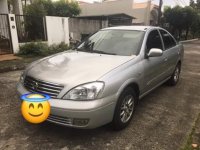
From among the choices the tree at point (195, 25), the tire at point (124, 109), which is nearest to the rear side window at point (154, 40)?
the tire at point (124, 109)

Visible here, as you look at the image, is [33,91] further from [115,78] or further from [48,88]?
[115,78]

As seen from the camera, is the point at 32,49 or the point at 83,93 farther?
the point at 32,49

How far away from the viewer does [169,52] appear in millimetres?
4754

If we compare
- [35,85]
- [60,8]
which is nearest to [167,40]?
[35,85]

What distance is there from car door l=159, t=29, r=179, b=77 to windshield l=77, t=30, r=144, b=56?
1.02 meters

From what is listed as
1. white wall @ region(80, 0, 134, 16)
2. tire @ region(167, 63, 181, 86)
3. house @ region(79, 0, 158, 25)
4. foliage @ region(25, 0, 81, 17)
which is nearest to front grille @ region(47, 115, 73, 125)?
tire @ region(167, 63, 181, 86)

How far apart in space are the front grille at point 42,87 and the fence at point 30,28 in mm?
7400

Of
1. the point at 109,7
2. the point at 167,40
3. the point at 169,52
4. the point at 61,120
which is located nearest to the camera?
the point at 61,120

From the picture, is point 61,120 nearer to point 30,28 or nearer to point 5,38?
point 5,38

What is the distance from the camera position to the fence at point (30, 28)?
9.70 meters

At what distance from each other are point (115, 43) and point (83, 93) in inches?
64.3

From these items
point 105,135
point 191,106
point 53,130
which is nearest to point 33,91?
point 53,130

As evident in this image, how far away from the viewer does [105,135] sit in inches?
120

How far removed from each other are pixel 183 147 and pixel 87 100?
153 centimetres
